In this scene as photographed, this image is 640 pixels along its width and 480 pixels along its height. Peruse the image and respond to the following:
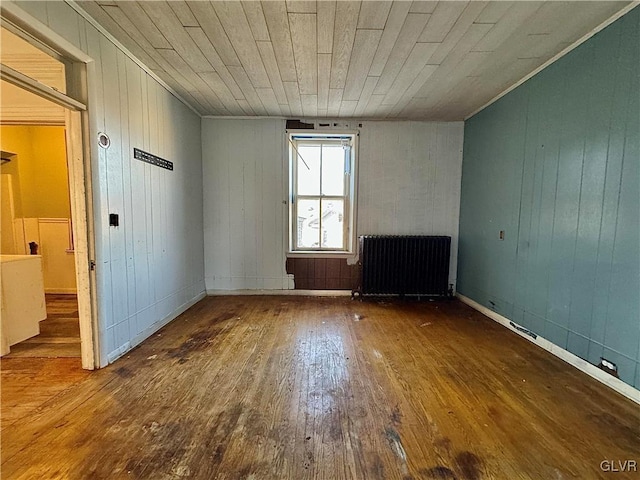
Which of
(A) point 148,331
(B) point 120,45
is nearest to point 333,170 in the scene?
(B) point 120,45

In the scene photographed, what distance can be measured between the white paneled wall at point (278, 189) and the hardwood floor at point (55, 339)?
1.63 meters

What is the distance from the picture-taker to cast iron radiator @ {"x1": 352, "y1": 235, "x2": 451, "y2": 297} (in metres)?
4.09

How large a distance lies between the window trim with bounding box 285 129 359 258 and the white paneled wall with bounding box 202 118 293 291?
11 cm

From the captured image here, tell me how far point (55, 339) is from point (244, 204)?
2.52 metres

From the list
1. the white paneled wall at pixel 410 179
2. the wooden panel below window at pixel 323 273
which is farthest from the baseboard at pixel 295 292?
the white paneled wall at pixel 410 179

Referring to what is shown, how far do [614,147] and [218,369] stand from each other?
3278mm

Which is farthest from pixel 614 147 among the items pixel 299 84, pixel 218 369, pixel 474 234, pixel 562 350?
pixel 218 369

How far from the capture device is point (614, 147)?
201 centimetres

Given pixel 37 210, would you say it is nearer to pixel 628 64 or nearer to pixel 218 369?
pixel 218 369

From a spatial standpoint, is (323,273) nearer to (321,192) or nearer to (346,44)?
(321,192)

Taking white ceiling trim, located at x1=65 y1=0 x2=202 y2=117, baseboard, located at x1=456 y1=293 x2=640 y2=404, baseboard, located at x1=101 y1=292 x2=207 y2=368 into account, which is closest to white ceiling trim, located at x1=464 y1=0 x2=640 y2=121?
baseboard, located at x1=456 y1=293 x2=640 y2=404

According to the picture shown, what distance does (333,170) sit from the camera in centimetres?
435

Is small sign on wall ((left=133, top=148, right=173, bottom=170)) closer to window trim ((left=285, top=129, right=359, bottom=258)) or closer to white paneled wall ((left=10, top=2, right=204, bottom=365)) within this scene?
white paneled wall ((left=10, top=2, right=204, bottom=365))

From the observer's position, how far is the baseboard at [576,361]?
1.90 metres
